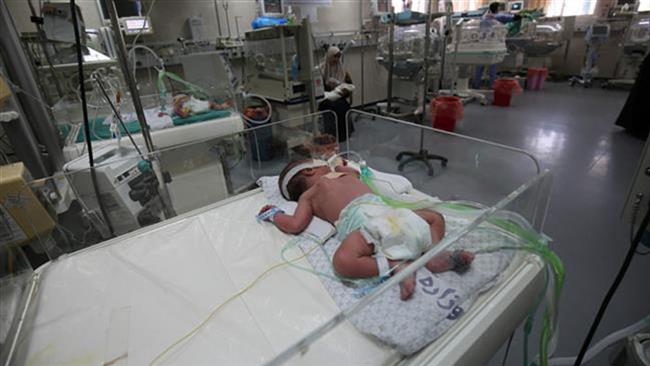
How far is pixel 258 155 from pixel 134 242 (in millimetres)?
866

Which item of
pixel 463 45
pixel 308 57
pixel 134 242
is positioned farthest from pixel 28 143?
pixel 463 45

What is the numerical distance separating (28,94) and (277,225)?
146 cm

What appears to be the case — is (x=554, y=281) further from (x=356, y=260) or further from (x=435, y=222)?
(x=356, y=260)

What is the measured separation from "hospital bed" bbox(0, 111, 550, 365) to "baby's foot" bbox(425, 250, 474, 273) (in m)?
0.09

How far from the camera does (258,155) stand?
195 centimetres

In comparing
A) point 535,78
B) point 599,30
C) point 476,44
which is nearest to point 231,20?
point 476,44

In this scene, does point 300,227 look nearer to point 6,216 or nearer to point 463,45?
point 6,216

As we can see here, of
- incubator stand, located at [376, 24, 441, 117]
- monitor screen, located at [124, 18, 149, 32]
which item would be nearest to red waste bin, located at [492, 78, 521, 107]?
incubator stand, located at [376, 24, 441, 117]

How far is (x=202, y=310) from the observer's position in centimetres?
97

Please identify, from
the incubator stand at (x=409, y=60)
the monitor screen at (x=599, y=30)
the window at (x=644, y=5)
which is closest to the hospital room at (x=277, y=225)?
the incubator stand at (x=409, y=60)

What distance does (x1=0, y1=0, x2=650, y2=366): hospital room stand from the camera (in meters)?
0.85

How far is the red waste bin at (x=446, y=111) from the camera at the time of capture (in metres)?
3.29

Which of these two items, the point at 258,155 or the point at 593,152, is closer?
the point at 258,155

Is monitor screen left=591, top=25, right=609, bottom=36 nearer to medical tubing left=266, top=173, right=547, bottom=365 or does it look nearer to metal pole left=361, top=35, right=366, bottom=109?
metal pole left=361, top=35, right=366, bottom=109
